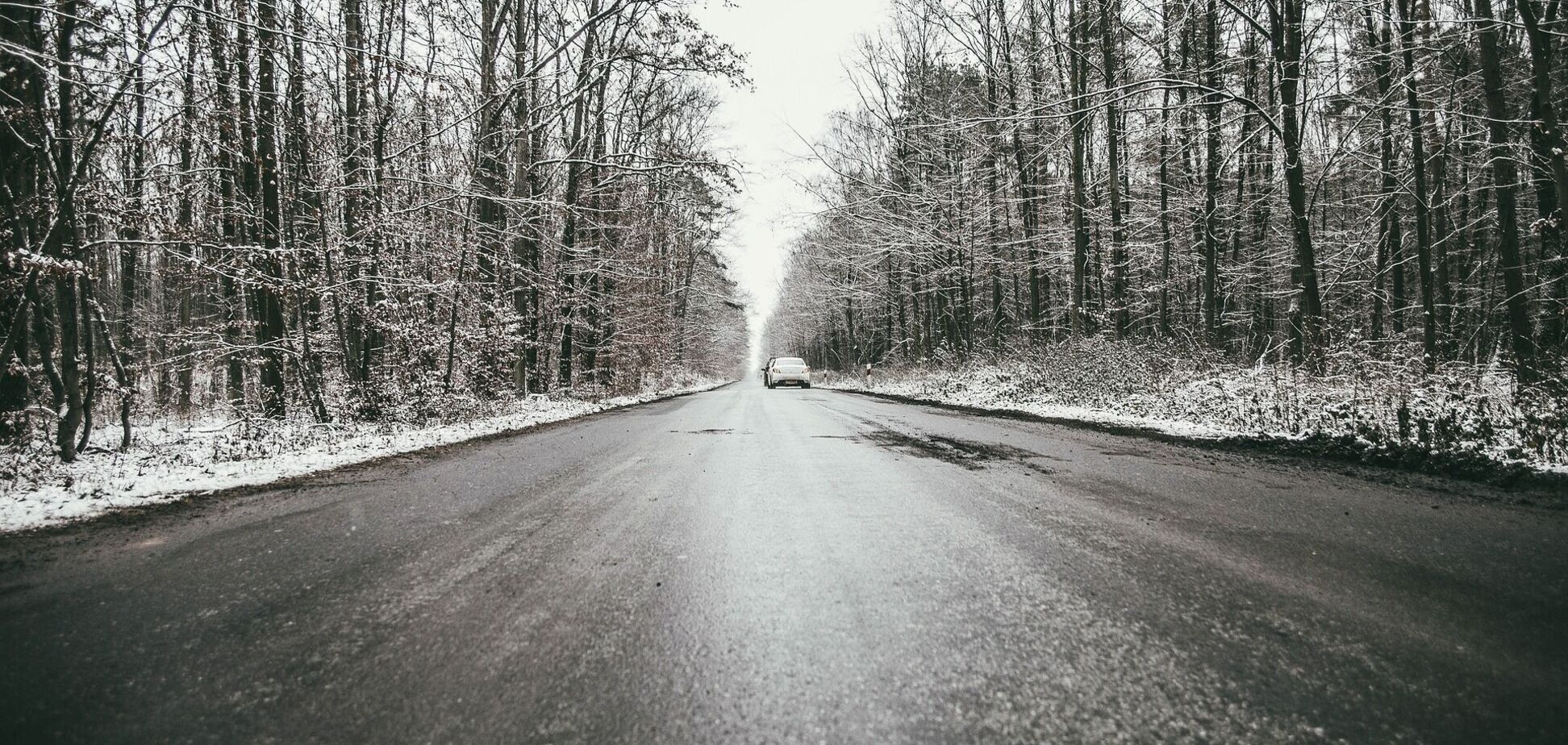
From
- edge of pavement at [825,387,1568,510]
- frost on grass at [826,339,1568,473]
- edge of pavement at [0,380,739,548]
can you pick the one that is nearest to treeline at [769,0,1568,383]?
frost on grass at [826,339,1568,473]

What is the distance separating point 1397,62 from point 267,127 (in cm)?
1999

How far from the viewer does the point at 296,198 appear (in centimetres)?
880

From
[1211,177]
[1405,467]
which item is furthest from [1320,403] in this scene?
[1211,177]

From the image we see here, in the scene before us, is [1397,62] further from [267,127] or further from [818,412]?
[267,127]

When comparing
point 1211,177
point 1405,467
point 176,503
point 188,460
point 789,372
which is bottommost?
point 1405,467

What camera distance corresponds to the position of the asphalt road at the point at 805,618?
146 cm

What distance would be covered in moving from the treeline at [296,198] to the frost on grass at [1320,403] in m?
8.25

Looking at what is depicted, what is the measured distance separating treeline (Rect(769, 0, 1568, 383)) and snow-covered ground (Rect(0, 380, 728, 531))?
9983 millimetres

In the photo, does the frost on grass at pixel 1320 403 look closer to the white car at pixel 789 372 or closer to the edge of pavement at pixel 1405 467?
the edge of pavement at pixel 1405 467

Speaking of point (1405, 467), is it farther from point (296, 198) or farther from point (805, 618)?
point (296, 198)

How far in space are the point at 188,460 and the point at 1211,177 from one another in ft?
64.2

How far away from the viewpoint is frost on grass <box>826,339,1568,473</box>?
4820 mm

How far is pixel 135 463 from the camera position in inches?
212

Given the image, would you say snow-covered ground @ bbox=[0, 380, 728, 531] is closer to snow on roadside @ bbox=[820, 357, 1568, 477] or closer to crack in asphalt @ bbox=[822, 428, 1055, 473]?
crack in asphalt @ bbox=[822, 428, 1055, 473]
